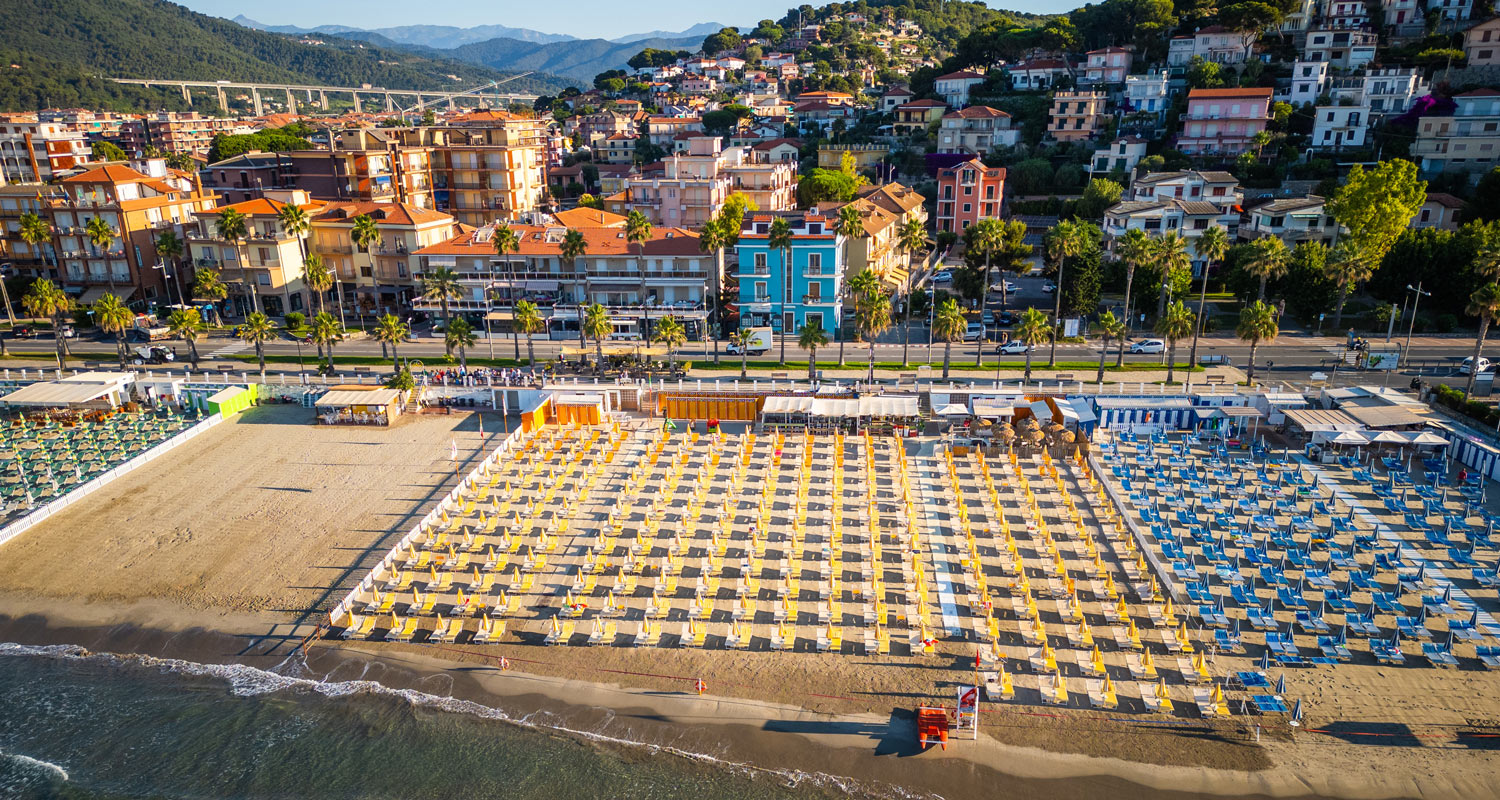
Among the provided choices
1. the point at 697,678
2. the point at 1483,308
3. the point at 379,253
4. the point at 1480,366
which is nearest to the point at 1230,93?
the point at 1480,366

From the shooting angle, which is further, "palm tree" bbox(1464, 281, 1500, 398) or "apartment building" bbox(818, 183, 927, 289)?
"apartment building" bbox(818, 183, 927, 289)

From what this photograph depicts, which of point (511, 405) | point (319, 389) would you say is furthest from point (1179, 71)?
point (319, 389)

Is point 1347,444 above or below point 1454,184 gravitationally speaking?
below

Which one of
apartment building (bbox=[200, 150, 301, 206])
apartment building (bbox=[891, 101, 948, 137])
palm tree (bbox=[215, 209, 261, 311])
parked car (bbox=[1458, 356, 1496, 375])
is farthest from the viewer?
apartment building (bbox=[891, 101, 948, 137])

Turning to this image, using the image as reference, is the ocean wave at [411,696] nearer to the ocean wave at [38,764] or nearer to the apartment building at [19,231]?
the ocean wave at [38,764]

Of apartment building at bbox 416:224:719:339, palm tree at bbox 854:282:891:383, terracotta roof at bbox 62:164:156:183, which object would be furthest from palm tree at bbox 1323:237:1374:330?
terracotta roof at bbox 62:164:156:183

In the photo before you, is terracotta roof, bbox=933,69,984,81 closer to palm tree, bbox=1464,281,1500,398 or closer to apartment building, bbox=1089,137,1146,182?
apartment building, bbox=1089,137,1146,182

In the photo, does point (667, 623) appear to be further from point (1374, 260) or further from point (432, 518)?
point (1374, 260)
